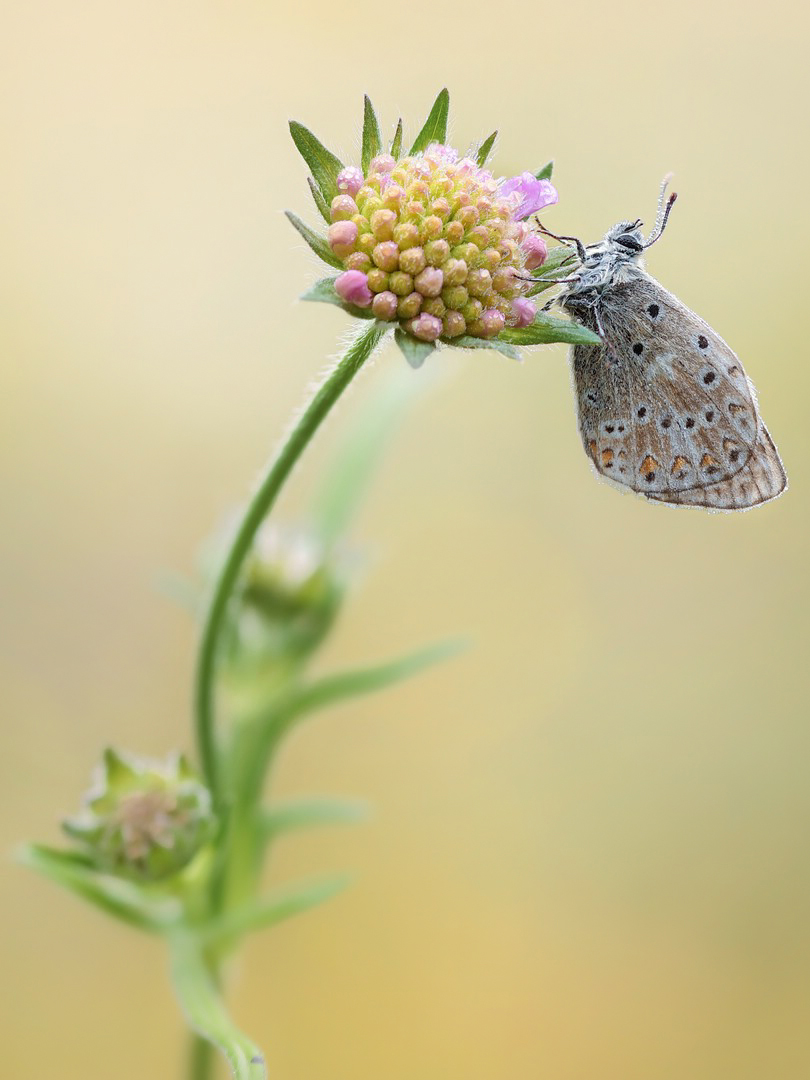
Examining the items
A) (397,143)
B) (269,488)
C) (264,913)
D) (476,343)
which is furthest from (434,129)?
(264,913)

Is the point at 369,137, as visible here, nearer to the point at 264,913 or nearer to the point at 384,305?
the point at 384,305

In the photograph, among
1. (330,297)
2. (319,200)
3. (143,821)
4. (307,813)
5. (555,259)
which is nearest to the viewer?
(330,297)

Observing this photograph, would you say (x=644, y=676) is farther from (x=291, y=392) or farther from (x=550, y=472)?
(x=291, y=392)

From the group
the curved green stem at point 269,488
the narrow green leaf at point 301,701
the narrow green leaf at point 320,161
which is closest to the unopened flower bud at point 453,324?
the curved green stem at point 269,488

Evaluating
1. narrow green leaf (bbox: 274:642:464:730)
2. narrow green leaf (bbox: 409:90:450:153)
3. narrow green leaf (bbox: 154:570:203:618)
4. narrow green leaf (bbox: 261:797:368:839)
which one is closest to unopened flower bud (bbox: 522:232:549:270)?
narrow green leaf (bbox: 409:90:450:153)

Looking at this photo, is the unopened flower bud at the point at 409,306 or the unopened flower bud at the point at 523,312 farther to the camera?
the unopened flower bud at the point at 523,312

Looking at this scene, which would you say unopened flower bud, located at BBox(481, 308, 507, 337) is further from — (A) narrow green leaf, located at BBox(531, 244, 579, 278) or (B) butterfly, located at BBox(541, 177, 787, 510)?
(B) butterfly, located at BBox(541, 177, 787, 510)

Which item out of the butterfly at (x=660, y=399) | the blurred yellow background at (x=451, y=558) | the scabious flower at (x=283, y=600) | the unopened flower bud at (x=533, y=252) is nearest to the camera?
the unopened flower bud at (x=533, y=252)

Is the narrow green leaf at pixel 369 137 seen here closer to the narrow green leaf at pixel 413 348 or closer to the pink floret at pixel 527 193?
the pink floret at pixel 527 193
